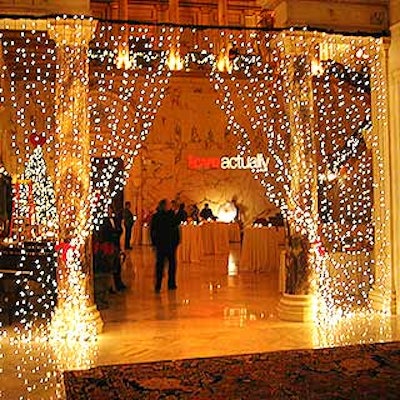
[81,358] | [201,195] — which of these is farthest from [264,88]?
[81,358]

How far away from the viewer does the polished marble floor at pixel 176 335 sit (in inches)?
237

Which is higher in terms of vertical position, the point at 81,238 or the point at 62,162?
the point at 62,162

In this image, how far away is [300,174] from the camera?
26.4 feet

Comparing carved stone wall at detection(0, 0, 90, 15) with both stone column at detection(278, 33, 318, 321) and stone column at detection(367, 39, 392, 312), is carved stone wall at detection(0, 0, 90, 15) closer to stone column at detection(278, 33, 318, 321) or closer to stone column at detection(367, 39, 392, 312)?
stone column at detection(278, 33, 318, 321)

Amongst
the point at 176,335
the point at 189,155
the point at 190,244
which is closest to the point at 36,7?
the point at 176,335

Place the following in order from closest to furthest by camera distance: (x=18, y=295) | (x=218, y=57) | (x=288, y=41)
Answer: (x=288, y=41) → (x=18, y=295) → (x=218, y=57)

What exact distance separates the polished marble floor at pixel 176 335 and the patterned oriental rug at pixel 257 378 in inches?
14.1

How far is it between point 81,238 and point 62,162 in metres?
0.84

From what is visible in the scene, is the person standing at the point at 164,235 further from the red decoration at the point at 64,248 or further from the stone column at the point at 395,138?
the stone column at the point at 395,138

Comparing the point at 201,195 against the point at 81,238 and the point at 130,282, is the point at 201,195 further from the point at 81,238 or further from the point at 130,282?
the point at 81,238

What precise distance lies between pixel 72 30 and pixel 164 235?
12.9 feet

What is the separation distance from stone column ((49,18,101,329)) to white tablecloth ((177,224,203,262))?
7730mm

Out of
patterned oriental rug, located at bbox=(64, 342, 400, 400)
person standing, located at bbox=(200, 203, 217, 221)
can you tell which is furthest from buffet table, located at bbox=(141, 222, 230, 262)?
patterned oriental rug, located at bbox=(64, 342, 400, 400)

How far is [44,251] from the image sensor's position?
8961 mm
